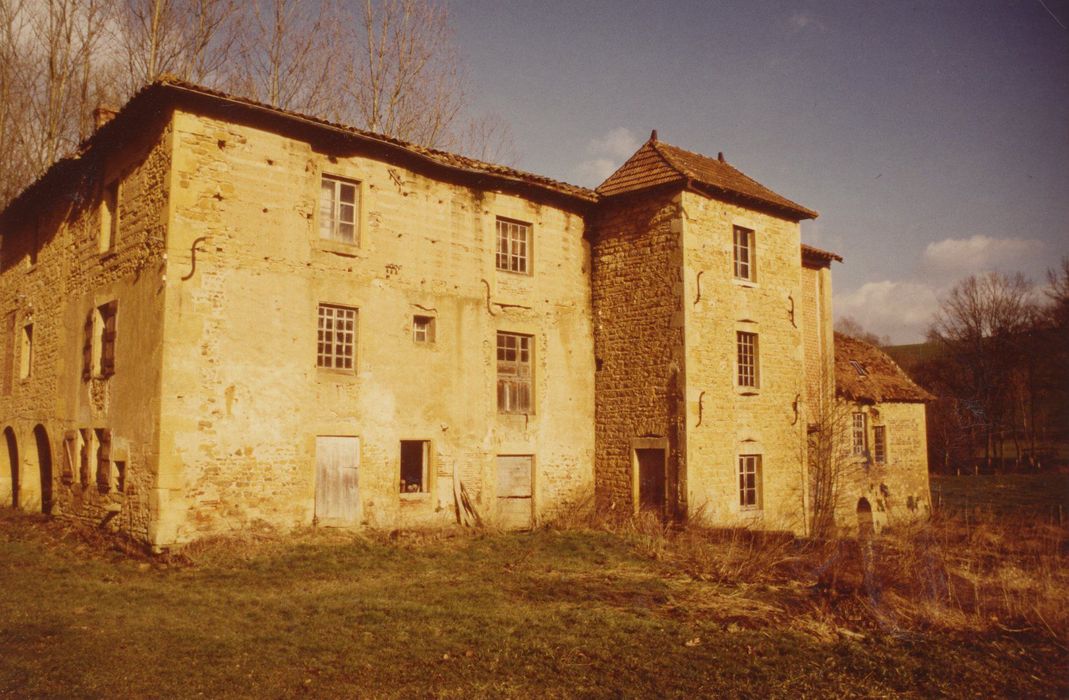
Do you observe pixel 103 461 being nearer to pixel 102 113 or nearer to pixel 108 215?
→ pixel 108 215

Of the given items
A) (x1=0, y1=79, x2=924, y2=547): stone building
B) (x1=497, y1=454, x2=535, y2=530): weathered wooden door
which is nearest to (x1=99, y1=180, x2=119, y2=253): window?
(x1=0, y1=79, x2=924, y2=547): stone building

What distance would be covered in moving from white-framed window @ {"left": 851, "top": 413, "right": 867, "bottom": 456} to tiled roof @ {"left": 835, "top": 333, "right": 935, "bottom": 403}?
25.5 inches

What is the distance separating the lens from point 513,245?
1866 cm

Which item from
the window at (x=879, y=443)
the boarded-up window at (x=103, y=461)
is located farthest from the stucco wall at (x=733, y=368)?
the boarded-up window at (x=103, y=461)

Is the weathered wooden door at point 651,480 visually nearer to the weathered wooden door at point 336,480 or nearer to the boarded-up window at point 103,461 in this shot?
the weathered wooden door at point 336,480

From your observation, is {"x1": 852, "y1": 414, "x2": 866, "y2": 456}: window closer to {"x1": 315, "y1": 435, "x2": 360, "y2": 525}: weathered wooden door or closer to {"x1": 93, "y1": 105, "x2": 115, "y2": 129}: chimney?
{"x1": 315, "y1": 435, "x2": 360, "y2": 525}: weathered wooden door

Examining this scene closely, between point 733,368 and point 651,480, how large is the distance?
335 centimetres

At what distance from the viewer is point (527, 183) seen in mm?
18422

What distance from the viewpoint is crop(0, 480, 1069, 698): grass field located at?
7.55 metres

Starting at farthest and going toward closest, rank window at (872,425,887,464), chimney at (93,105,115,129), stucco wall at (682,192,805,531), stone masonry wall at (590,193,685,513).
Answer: window at (872,425,887,464) < stone masonry wall at (590,193,685,513) < stucco wall at (682,192,805,531) < chimney at (93,105,115,129)

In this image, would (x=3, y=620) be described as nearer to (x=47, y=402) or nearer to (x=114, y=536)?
(x=114, y=536)

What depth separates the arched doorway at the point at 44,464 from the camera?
18.1 m

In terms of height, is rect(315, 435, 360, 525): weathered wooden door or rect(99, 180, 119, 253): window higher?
rect(99, 180, 119, 253): window

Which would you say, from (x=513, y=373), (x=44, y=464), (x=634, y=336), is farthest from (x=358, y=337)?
(x=44, y=464)
